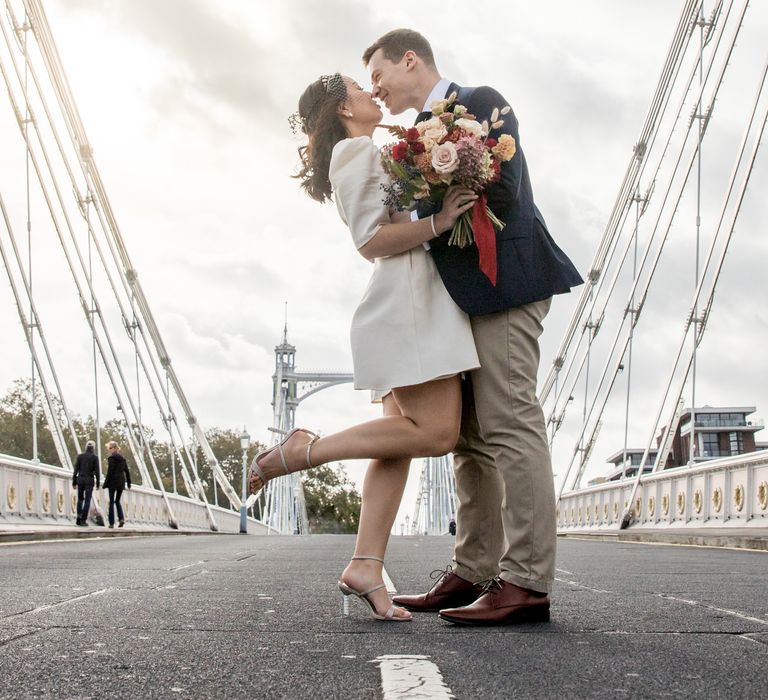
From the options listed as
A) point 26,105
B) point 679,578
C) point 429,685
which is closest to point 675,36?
point 26,105

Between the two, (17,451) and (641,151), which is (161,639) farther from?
(17,451)

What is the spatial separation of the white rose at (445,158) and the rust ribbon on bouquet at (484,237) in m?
0.11

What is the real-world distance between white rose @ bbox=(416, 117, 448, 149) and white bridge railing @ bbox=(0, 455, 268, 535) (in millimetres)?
9253

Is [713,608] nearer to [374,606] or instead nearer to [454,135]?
[374,606]

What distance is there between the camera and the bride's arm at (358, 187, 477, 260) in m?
2.61

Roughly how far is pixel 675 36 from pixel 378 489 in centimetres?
1800

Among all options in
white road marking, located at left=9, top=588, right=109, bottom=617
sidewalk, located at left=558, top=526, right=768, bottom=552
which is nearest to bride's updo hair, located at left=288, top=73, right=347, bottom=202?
white road marking, located at left=9, top=588, right=109, bottom=617

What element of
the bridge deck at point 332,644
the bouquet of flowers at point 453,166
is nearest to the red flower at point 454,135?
the bouquet of flowers at point 453,166

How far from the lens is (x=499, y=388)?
2596 millimetres

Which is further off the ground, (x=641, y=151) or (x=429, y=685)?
(x=641, y=151)

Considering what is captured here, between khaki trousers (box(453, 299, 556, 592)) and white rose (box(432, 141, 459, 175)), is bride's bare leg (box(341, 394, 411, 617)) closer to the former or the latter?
khaki trousers (box(453, 299, 556, 592))

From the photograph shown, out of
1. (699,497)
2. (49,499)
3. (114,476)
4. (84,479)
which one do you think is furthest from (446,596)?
(114,476)

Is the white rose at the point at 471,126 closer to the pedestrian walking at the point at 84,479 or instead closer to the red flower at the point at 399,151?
the red flower at the point at 399,151

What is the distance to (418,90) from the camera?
289 centimetres
